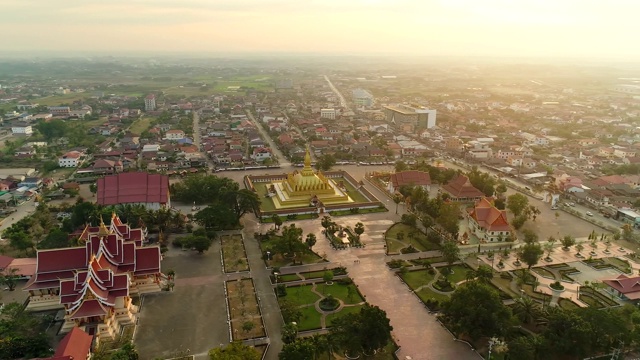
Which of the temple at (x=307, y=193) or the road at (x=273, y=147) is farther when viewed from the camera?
the road at (x=273, y=147)

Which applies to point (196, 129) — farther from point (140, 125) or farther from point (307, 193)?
point (307, 193)

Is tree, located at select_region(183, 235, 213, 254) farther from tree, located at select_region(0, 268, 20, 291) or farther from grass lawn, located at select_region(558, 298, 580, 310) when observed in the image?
grass lawn, located at select_region(558, 298, 580, 310)

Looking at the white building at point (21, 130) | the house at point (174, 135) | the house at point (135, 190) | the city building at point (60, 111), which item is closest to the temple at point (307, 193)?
the house at point (135, 190)

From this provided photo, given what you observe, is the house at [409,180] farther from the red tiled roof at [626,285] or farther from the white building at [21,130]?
the white building at [21,130]

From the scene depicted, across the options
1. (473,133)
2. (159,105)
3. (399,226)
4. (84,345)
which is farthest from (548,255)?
(159,105)

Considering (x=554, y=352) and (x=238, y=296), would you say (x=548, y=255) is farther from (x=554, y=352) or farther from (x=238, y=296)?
(x=238, y=296)

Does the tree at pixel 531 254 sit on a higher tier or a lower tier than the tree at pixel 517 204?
lower

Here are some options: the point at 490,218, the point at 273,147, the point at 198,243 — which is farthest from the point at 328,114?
the point at 198,243
